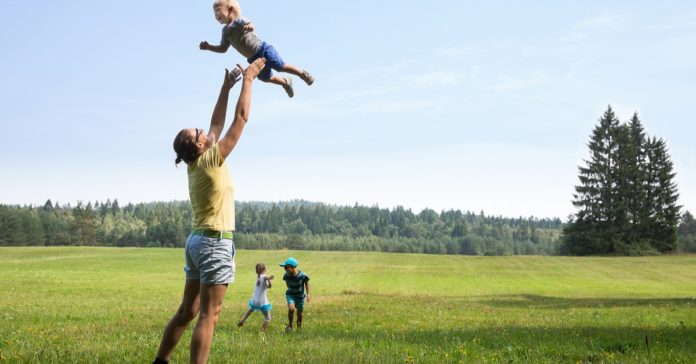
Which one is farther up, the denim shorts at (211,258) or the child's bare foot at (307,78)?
the child's bare foot at (307,78)

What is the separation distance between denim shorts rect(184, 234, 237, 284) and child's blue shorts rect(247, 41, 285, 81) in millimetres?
2644

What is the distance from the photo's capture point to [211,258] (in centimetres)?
659

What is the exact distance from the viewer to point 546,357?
30.9ft

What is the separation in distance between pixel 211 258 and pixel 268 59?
2887mm

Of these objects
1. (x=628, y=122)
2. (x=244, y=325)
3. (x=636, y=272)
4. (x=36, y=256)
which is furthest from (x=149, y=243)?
(x=244, y=325)

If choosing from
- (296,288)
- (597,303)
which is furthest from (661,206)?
(296,288)

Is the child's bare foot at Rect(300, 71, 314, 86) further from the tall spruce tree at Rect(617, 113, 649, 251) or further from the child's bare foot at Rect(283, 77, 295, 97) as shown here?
the tall spruce tree at Rect(617, 113, 649, 251)

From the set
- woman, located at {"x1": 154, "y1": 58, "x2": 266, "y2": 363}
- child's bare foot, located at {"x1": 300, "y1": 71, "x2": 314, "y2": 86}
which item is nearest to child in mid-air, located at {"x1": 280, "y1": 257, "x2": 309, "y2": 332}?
child's bare foot, located at {"x1": 300, "y1": 71, "x2": 314, "y2": 86}

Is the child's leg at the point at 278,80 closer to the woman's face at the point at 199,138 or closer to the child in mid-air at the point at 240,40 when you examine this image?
the child in mid-air at the point at 240,40

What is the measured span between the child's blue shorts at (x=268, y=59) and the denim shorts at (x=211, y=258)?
2644 mm

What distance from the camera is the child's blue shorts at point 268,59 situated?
8.29m

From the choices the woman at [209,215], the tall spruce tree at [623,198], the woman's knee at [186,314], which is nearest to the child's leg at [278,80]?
the woman at [209,215]

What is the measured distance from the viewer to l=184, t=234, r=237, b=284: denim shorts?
21.7 feet

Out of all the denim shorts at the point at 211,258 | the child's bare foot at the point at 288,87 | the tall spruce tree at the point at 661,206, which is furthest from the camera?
the tall spruce tree at the point at 661,206
